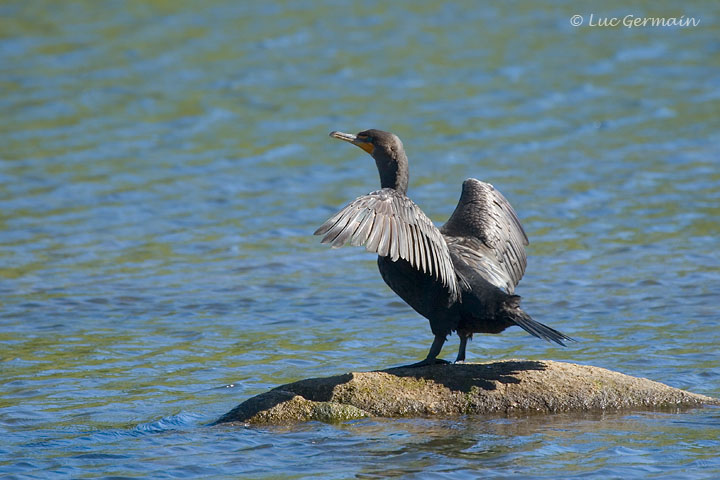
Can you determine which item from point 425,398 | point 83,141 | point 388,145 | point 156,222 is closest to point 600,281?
point 388,145

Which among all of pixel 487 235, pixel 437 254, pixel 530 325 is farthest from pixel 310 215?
pixel 530 325

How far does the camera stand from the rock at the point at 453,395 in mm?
6621

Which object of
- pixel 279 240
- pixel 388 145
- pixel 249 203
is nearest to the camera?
pixel 388 145

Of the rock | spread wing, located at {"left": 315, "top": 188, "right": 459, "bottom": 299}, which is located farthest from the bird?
the rock

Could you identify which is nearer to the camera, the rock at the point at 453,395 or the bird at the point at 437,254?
the bird at the point at 437,254

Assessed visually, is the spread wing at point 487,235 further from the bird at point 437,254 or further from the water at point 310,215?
the water at point 310,215

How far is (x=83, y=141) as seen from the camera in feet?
50.8

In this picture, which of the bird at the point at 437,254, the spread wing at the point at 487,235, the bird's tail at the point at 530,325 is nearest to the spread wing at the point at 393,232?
the bird at the point at 437,254

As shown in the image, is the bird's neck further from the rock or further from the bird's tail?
the rock

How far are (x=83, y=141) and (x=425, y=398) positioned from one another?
395 inches

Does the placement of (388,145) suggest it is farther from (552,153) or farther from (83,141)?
(83,141)

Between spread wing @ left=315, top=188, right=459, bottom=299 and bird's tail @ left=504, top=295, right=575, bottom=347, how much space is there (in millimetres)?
331

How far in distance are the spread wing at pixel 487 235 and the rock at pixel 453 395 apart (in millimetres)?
653

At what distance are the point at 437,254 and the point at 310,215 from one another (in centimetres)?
614
